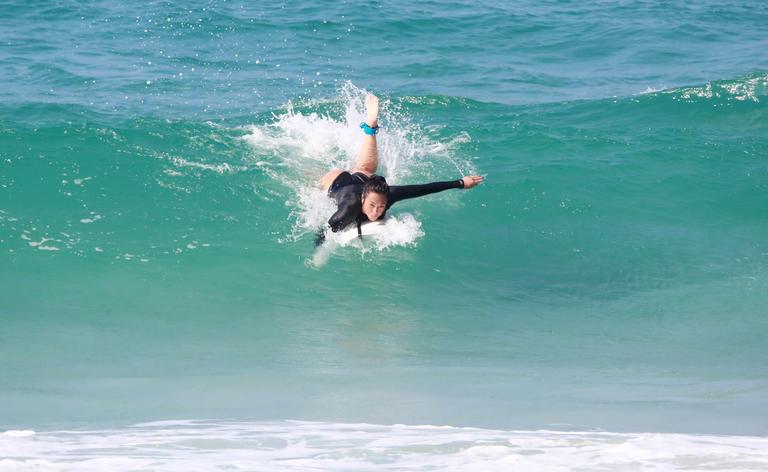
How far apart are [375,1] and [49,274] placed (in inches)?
518

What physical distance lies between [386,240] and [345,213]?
82 cm

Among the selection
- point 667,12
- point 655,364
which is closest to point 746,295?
point 655,364

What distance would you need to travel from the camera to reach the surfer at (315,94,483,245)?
7.98m

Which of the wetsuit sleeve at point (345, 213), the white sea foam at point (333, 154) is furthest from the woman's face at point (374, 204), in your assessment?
the white sea foam at point (333, 154)

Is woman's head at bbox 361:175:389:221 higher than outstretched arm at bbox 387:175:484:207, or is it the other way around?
outstretched arm at bbox 387:175:484:207

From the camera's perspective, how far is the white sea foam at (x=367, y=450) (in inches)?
154

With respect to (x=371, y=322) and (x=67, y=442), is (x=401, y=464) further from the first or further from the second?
(x=371, y=322)

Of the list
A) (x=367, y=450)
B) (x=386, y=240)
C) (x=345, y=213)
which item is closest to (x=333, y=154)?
(x=386, y=240)

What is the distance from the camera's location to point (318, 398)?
5582 mm

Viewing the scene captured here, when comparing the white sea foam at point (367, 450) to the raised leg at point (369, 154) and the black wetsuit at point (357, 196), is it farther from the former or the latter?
the raised leg at point (369, 154)

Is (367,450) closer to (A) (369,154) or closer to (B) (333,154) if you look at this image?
(A) (369,154)

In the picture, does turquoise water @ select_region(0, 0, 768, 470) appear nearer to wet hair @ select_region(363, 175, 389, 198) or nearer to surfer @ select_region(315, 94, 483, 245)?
surfer @ select_region(315, 94, 483, 245)

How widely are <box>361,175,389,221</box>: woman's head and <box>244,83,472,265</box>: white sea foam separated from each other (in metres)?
0.79

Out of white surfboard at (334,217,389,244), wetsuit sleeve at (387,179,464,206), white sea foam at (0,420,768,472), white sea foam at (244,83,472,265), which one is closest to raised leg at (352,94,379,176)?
white sea foam at (244,83,472,265)
